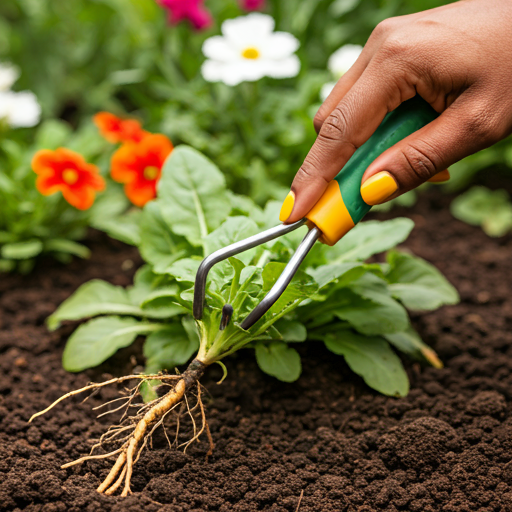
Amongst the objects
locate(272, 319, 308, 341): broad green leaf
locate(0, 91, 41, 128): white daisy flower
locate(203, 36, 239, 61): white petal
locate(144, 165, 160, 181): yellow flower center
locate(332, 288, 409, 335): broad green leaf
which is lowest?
locate(332, 288, 409, 335): broad green leaf

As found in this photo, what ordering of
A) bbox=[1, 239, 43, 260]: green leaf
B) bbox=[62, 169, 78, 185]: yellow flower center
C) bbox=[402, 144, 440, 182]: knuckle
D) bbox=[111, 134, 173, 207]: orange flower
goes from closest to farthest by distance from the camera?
bbox=[402, 144, 440, 182]: knuckle → bbox=[1, 239, 43, 260]: green leaf → bbox=[62, 169, 78, 185]: yellow flower center → bbox=[111, 134, 173, 207]: orange flower

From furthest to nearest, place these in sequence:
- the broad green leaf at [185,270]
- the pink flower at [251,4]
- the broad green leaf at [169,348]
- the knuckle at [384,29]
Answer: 1. the pink flower at [251,4]
2. the broad green leaf at [169,348]
3. the broad green leaf at [185,270]
4. the knuckle at [384,29]

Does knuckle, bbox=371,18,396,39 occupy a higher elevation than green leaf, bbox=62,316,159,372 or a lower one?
higher

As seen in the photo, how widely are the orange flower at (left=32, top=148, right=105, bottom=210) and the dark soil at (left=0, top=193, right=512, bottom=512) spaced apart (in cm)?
48

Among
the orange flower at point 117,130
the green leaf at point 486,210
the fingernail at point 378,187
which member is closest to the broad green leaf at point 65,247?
the orange flower at point 117,130

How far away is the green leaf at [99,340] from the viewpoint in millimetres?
1632

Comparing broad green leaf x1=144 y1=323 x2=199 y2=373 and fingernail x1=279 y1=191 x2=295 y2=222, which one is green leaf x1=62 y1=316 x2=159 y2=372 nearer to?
broad green leaf x1=144 y1=323 x2=199 y2=373

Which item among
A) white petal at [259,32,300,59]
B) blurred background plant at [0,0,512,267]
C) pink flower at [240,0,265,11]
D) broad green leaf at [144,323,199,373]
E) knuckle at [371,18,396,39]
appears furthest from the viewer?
pink flower at [240,0,265,11]

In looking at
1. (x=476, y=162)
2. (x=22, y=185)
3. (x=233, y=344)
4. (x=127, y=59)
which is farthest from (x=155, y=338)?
(x=127, y=59)

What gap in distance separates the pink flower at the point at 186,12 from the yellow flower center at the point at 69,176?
125 cm

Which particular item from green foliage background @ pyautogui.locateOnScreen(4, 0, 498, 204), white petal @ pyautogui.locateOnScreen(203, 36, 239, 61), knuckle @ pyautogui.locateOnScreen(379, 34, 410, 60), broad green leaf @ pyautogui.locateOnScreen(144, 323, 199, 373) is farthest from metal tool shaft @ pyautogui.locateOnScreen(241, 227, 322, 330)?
white petal @ pyautogui.locateOnScreen(203, 36, 239, 61)

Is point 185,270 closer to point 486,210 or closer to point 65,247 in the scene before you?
point 65,247

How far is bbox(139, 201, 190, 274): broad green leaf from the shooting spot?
178 centimetres

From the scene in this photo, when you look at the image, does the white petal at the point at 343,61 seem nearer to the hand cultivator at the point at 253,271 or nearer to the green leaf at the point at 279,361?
the hand cultivator at the point at 253,271
